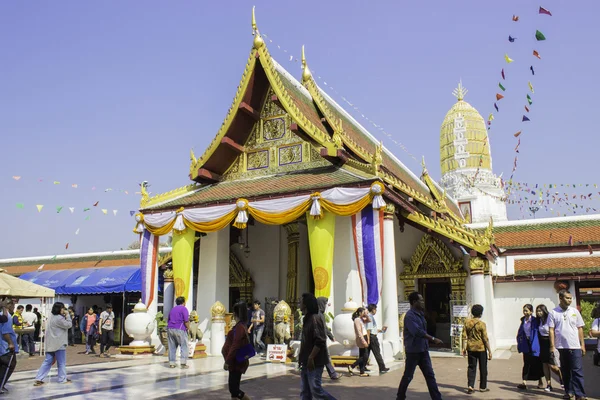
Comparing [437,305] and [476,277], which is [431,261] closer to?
[437,305]

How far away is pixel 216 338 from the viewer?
1177cm

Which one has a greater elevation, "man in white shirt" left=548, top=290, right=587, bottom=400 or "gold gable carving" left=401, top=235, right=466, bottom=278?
"gold gable carving" left=401, top=235, right=466, bottom=278

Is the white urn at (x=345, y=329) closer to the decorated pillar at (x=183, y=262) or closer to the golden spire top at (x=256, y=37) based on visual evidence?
the decorated pillar at (x=183, y=262)

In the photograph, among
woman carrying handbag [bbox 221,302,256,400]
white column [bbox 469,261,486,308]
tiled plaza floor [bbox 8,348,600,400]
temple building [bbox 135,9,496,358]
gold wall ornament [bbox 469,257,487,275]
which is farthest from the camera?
gold wall ornament [bbox 469,257,487,275]

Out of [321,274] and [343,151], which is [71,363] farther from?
[343,151]

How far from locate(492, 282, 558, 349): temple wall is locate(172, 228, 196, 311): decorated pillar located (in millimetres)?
7903

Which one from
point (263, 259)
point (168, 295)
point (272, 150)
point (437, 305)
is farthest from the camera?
point (263, 259)

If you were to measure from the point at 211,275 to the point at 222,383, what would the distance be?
501 centimetres

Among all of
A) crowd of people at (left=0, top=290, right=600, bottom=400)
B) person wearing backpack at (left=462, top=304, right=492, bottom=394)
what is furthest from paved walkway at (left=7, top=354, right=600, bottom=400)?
crowd of people at (left=0, top=290, right=600, bottom=400)

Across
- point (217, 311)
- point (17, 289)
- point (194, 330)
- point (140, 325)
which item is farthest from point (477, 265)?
point (17, 289)

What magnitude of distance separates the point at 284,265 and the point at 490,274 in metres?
5.24

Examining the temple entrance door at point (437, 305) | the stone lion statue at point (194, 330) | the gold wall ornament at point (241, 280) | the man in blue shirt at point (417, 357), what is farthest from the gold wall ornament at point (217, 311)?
the man in blue shirt at point (417, 357)

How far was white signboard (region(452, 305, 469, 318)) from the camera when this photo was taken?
1304 centimetres

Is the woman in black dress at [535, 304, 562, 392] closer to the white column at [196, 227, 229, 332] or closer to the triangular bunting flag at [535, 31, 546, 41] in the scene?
the triangular bunting flag at [535, 31, 546, 41]
